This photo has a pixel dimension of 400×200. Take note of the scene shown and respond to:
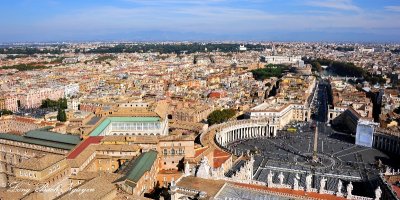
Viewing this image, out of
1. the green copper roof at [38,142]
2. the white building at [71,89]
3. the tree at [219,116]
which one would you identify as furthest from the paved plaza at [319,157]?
the white building at [71,89]

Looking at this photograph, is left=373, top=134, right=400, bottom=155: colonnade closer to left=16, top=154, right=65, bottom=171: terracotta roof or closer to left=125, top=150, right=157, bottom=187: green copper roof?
left=125, top=150, right=157, bottom=187: green copper roof

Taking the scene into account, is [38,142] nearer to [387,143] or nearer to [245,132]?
[245,132]

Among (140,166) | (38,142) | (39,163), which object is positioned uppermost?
(39,163)

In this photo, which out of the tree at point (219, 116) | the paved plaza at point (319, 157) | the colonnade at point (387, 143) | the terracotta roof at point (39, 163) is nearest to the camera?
the terracotta roof at point (39, 163)

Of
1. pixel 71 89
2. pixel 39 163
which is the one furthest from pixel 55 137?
pixel 71 89

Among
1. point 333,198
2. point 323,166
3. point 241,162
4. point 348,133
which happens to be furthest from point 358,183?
point 348,133

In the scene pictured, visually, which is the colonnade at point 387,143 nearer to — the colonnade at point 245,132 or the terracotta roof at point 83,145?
the colonnade at point 245,132
